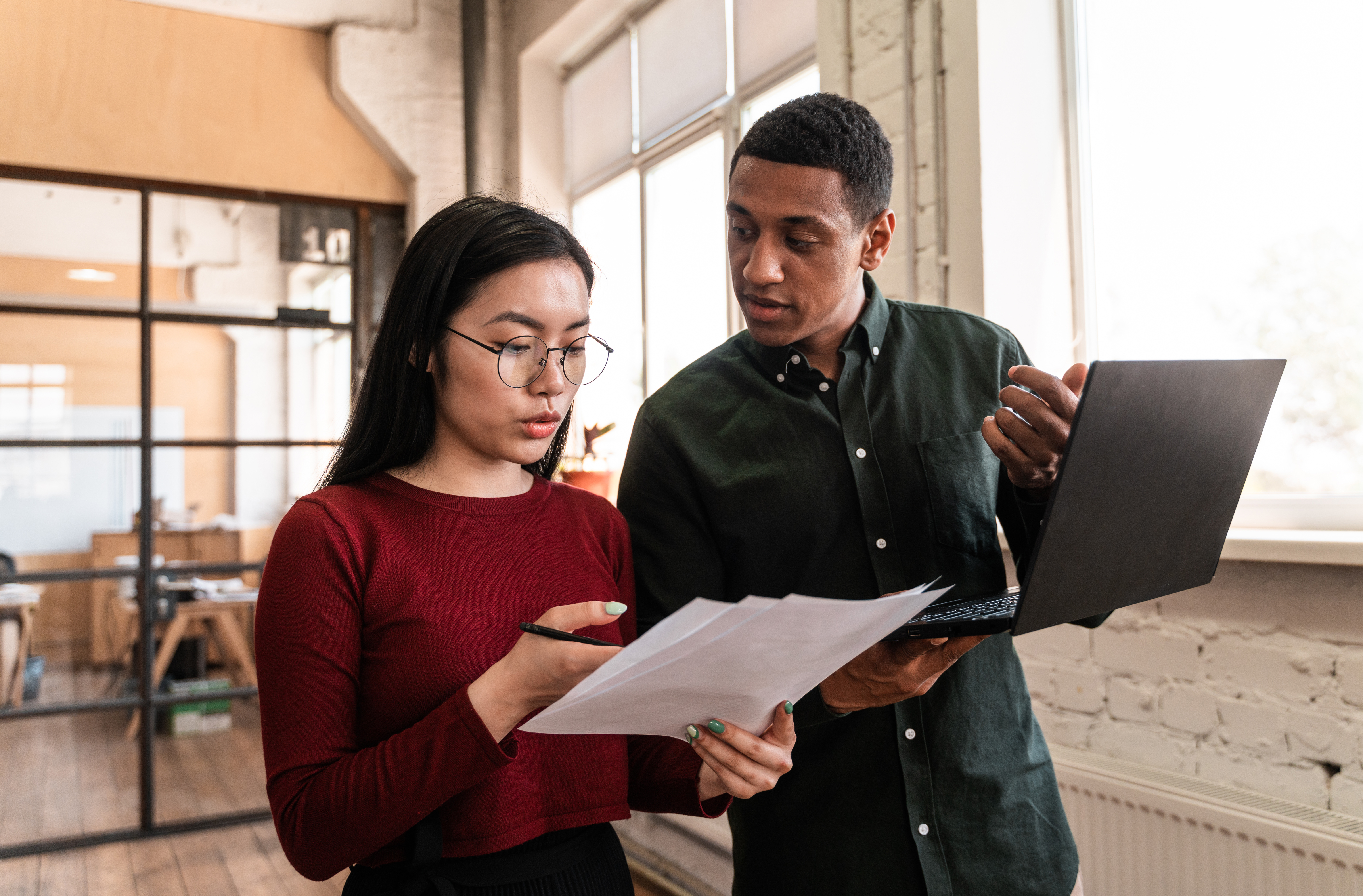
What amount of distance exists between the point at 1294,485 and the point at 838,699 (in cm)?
120

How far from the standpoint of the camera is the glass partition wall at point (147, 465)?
3.79 m

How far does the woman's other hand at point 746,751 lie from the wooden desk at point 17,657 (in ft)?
12.7

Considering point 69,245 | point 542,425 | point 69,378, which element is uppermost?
point 69,245

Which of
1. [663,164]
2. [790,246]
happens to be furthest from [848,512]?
[663,164]

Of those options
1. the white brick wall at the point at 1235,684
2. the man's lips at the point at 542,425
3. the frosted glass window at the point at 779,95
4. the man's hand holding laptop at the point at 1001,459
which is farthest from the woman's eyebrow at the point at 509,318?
the frosted glass window at the point at 779,95

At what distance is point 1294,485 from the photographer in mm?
1741

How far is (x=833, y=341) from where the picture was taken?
129 centimetres

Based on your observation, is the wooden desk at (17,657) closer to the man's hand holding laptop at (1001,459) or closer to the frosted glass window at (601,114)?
the frosted glass window at (601,114)

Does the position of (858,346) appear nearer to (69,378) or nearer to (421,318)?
(421,318)

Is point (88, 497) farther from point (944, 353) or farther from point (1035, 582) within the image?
point (1035, 582)

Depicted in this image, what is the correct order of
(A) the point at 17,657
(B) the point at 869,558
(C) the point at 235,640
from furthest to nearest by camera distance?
(C) the point at 235,640
(A) the point at 17,657
(B) the point at 869,558

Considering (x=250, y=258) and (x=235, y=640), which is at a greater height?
(x=250, y=258)

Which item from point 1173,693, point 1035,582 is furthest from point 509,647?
point 1173,693

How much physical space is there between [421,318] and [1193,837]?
1450mm
